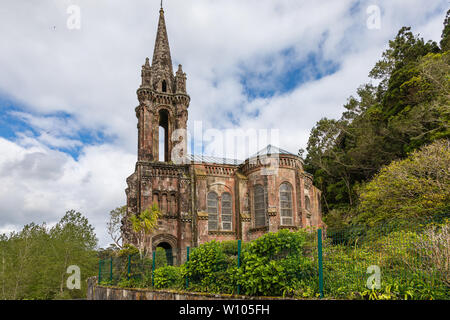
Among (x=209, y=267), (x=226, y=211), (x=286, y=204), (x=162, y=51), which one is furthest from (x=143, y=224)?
(x=162, y=51)

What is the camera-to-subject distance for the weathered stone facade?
28953 mm

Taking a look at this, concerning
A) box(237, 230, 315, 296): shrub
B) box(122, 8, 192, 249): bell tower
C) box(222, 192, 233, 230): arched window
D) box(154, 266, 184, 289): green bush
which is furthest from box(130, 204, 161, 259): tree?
box(237, 230, 315, 296): shrub

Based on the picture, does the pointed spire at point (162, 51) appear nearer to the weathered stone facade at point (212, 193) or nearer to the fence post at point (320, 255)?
the weathered stone facade at point (212, 193)

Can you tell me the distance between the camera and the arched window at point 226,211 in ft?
100

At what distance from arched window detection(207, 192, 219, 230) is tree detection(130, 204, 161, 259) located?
15.4 ft

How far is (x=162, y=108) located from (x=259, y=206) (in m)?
13.5

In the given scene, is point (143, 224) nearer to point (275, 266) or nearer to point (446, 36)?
point (275, 266)

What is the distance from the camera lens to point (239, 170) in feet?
107

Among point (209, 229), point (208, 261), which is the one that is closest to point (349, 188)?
point (209, 229)

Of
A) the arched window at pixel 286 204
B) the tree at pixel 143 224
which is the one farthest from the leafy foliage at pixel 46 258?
the arched window at pixel 286 204

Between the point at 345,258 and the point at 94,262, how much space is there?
4709 centimetres

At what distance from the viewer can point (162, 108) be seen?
34625 millimetres
